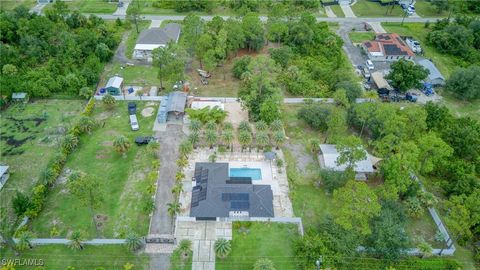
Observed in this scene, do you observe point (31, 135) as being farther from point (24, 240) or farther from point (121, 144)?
point (24, 240)

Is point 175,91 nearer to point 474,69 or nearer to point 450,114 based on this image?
point 450,114

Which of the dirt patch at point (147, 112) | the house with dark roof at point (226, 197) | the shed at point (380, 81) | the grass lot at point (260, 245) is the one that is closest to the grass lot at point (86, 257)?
the house with dark roof at point (226, 197)

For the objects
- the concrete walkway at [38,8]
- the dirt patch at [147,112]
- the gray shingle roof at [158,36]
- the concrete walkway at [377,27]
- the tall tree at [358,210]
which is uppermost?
the tall tree at [358,210]

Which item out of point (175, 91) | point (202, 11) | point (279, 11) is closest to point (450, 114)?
point (279, 11)

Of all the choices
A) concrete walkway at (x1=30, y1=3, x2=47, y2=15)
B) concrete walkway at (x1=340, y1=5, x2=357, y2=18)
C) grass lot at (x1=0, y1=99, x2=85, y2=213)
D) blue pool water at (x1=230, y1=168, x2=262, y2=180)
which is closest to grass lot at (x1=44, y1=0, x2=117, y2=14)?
concrete walkway at (x1=30, y1=3, x2=47, y2=15)

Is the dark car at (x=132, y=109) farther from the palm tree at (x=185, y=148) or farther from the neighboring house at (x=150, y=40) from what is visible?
the neighboring house at (x=150, y=40)

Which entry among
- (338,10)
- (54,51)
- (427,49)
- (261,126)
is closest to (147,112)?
(261,126)

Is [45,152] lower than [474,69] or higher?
lower
